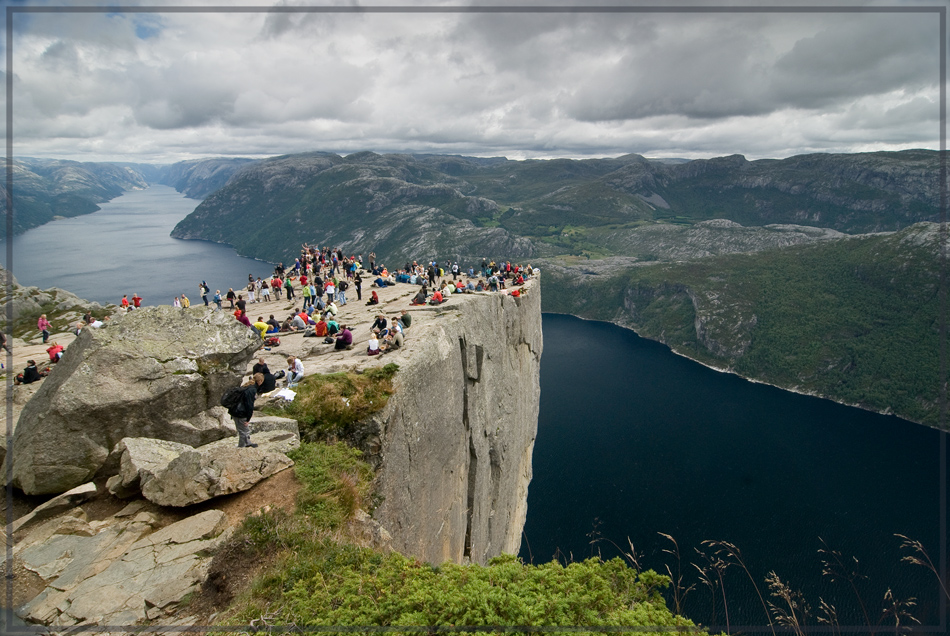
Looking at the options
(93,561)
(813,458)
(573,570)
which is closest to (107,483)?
(93,561)

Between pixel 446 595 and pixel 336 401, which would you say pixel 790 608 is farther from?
pixel 336 401

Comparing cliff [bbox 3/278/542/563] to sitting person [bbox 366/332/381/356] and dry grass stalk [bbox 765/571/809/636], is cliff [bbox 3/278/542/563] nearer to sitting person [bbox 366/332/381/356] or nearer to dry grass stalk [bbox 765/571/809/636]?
sitting person [bbox 366/332/381/356]

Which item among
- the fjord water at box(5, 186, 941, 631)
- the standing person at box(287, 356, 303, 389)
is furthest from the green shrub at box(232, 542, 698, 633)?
the fjord water at box(5, 186, 941, 631)

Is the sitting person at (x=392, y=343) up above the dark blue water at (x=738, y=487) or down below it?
above

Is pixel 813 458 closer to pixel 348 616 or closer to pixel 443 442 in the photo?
pixel 443 442

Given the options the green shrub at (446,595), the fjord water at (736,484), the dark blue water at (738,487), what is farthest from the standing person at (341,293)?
the fjord water at (736,484)

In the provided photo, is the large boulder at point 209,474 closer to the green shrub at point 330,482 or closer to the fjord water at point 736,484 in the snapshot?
the green shrub at point 330,482

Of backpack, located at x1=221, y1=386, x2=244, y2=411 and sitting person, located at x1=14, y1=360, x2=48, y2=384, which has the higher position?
backpack, located at x1=221, y1=386, x2=244, y2=411
